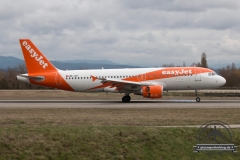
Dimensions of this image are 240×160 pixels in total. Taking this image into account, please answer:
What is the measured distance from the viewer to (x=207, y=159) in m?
12.7

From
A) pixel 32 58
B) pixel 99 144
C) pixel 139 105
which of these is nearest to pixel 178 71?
pixel 139 105

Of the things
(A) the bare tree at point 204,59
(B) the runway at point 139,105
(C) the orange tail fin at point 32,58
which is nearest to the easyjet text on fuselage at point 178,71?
(B) the runway at point 139,105

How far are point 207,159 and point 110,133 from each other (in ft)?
12.7

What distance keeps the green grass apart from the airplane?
62.7ft

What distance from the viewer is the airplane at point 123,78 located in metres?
34.4

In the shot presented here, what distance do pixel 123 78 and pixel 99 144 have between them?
23.0 meters

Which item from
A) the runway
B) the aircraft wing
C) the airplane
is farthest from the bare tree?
the aircraft wing

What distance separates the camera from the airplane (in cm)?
3441

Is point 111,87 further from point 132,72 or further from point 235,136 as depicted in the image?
point 235,136

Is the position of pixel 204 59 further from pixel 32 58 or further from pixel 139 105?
pixel 139 105

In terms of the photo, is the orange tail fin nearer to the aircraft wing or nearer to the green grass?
the aircraft wing

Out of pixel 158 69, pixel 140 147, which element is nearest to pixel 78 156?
pixel 140 147

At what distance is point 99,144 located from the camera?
43.7 ft

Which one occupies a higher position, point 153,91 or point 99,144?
point 153,91
